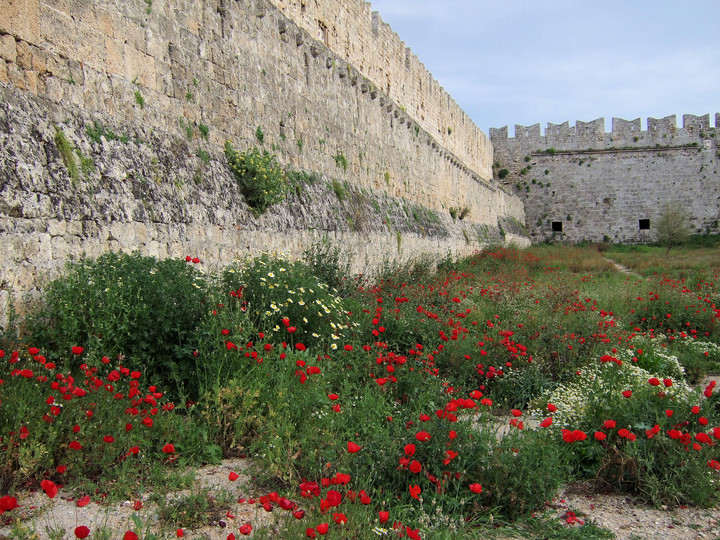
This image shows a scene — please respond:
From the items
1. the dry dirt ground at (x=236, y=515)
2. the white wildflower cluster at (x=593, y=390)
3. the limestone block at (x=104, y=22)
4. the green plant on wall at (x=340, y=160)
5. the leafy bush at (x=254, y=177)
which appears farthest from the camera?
the green plant on wall at (x=340, y=160)

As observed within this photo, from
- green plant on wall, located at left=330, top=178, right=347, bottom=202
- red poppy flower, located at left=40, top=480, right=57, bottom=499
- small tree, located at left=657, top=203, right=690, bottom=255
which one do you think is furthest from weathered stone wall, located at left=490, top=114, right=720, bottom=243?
red poppy flower, located at left=40, top=480, right=57, bottom=499

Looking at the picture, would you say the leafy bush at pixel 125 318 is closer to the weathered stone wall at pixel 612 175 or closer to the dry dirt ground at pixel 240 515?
the dry dirt ground at pixel 240 515

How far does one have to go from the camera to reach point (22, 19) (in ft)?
→ 14.6

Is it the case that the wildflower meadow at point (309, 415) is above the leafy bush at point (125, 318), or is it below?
below

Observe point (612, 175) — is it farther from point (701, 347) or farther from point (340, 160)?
point (701, 347)

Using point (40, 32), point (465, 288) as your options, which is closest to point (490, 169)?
point (465, 288)

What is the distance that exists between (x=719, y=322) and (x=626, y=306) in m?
1.36

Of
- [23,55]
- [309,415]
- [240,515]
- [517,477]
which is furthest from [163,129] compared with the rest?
[517,477]

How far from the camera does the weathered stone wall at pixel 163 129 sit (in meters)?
4.32

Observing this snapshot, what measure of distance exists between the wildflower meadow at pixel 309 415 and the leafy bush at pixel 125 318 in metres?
0.02

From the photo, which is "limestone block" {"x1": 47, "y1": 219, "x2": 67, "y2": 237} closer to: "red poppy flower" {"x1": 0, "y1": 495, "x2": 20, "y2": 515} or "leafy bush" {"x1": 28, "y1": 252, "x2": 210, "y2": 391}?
"leafy bush" {"x1": 28, "y1": 252, "x2": 210, "y2": 391}

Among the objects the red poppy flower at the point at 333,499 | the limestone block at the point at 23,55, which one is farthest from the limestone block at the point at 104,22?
the red poppy flower at the point at 333,499

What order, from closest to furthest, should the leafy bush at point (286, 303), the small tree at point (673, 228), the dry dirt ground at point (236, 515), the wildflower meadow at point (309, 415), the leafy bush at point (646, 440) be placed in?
1. the dry dirt ground at point (236, 515)
2. the wildflower meadow at point (309, 415)
3. the leafy bush at point (646, 440)
4. the leafy bush at point (286, 303)
5. the small tree at point (673, 228)

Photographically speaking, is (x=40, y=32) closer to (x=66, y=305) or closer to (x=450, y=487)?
(x=66, y=305)
